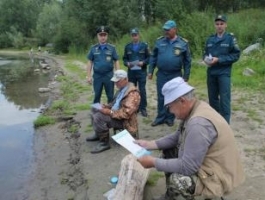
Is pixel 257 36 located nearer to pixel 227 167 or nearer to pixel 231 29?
pixel 231 29

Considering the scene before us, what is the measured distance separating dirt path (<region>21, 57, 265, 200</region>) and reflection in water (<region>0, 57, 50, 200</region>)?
0.25m

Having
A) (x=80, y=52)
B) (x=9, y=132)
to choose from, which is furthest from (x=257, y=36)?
(x=80, y=52)

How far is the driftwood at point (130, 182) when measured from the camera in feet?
15.1

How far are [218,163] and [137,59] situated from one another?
214 inches

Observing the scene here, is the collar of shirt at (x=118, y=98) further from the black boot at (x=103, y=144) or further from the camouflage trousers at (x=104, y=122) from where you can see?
the black boot at (x=103, y=144)

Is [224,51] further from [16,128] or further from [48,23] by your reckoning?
[48,23]

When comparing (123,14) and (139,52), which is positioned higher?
(139,52)

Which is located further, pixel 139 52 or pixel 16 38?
pixel 16 38

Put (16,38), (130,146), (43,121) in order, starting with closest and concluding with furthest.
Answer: (130,146)
(43,121)
(16,38)

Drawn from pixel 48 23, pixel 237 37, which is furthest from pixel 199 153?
pixel 48 23

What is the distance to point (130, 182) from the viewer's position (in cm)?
464

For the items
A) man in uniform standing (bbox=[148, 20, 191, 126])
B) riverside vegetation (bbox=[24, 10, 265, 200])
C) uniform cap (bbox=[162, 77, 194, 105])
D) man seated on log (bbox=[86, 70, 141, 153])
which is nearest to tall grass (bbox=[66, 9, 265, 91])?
riverside vegetation (bbox=[24, 10, 265, 200])

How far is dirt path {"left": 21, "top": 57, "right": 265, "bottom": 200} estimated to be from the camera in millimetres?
5375

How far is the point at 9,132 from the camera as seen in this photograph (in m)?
10.1
